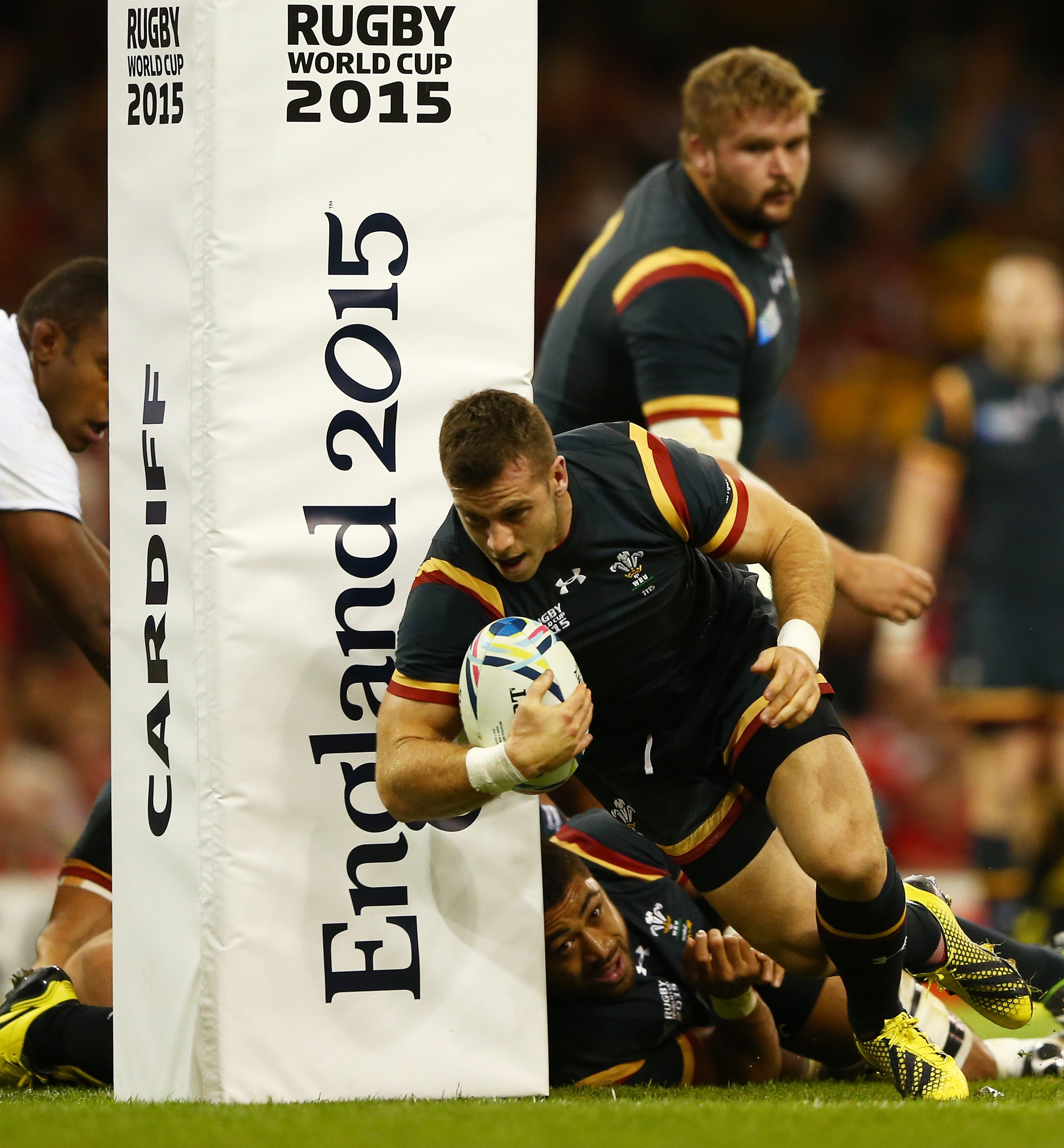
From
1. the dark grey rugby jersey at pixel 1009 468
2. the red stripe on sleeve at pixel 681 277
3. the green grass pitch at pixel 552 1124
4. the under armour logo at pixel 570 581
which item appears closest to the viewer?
the green grass pitch at pixel 552 1124

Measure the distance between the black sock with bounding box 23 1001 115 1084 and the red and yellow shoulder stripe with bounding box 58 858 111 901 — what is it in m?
0.72

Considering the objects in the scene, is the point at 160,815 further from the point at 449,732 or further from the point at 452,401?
the point at 452,401

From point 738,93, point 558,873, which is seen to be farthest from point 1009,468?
point 558,873

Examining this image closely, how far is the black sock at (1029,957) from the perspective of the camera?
4781mm

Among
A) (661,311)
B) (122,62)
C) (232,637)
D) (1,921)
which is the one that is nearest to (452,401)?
(232,637)

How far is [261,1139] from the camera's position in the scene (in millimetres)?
3252

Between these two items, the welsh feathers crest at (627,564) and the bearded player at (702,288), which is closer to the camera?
the welsh feathers crest at (627,564)

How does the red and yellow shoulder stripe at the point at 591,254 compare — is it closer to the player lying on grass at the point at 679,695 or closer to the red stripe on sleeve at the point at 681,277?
the red stripe on sleeve at the point at 681,277

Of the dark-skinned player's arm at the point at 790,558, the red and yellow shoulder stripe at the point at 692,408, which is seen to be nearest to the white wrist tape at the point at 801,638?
the dark-skinned player's arm at the point at 790,558

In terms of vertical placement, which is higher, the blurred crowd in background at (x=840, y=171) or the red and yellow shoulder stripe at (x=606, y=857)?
the blurred crowd in background at (x=840, y=171)

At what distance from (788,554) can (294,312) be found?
1.28 metres

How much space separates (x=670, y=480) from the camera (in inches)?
161

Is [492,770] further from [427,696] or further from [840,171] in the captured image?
[840,171]

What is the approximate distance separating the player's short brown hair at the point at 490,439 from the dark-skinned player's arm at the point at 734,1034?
1427 mm
